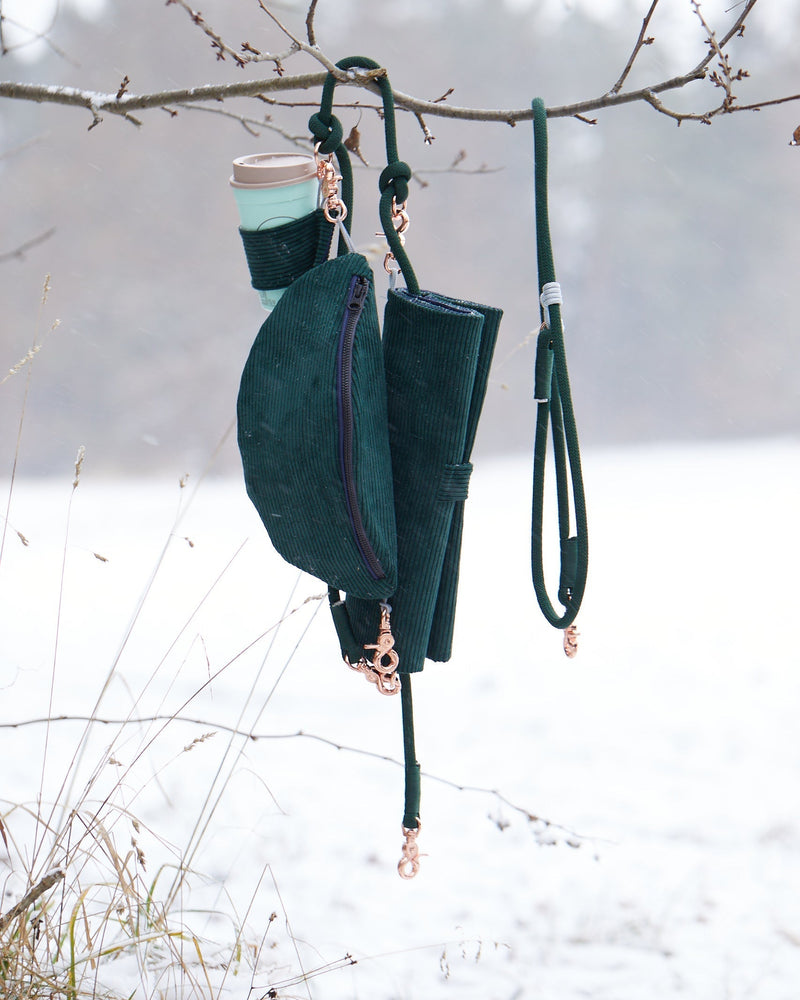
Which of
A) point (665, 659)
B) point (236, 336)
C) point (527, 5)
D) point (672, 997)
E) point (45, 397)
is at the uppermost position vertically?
point (527, 5)

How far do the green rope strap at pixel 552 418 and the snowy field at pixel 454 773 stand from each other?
0.54 metres

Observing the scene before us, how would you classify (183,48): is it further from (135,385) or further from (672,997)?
(672,997)

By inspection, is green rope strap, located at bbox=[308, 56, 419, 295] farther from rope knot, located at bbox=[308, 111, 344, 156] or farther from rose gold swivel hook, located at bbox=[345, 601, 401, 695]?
rose gold swivel hook, located at bbox=[345, 601, 401, 695]

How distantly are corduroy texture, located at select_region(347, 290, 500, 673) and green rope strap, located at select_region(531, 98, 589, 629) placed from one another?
0.25ft

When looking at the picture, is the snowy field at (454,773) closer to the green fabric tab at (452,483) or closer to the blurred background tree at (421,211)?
the green fabric tab at (452,483)

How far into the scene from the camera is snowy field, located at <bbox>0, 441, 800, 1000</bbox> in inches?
70.2

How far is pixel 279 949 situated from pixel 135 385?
1004cm

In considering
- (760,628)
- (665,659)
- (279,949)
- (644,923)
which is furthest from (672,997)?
(760,628)

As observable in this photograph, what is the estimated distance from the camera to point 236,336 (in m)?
11.1

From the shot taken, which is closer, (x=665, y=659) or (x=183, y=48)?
(x=665, y=659)

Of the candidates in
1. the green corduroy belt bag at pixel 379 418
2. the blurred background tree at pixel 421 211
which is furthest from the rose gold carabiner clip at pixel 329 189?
the blurred background tree at pixel 421 211

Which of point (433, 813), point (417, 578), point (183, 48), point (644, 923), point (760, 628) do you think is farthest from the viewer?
point (183, 48)

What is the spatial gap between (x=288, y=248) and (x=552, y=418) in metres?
0.43

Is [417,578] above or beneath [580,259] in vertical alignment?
beneath
